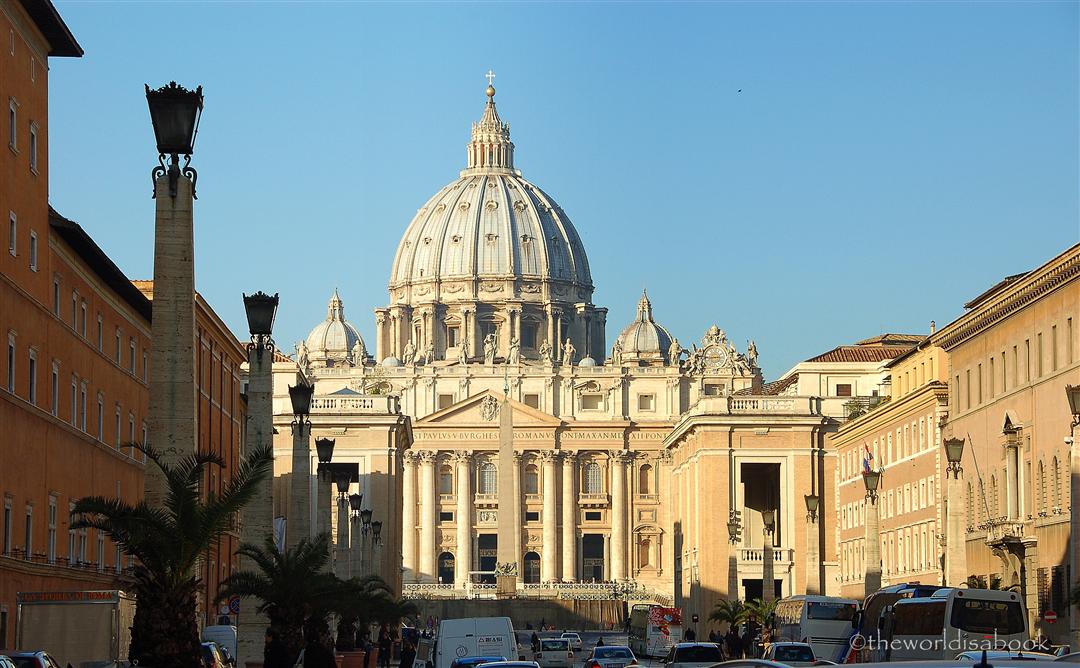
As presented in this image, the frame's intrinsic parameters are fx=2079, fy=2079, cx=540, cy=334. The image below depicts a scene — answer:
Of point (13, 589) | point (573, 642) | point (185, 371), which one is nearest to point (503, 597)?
point (573, 642)

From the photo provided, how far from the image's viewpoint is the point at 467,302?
199 metres

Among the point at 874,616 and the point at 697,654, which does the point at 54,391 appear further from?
the point at 874,616

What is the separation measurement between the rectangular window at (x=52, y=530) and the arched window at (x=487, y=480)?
11486 centimetres

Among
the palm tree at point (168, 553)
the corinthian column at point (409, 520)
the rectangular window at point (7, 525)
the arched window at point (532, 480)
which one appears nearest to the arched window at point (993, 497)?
the rectangular window at point (7, 525)

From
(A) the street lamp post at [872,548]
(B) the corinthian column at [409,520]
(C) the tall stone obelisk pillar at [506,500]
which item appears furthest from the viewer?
(B) the corinthian column at [409,520]

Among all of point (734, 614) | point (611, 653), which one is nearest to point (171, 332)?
point (611, 653)

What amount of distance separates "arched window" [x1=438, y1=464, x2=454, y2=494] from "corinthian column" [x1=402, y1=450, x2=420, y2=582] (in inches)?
85.3

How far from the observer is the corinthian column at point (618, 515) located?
160000mm

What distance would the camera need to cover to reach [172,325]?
23062 millimetres

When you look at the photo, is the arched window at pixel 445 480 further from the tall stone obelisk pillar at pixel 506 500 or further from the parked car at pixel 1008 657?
the parked car at pixel 1008 657

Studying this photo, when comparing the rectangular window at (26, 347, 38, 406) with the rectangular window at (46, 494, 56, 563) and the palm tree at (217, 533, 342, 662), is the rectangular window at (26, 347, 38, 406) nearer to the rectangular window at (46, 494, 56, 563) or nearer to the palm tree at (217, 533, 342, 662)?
the rectangular window at (46, 494, 56, 563)

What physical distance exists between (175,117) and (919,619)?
21.6 meters

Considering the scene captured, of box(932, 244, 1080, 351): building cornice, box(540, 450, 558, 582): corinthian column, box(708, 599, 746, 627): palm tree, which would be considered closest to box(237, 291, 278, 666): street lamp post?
box(932, 244, 1080, 351): building cornice

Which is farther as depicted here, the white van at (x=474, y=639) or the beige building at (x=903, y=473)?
the beige building at (x=903, y=473)
